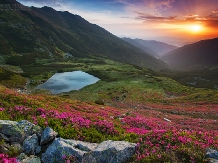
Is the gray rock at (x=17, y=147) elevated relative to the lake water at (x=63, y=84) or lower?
elevated

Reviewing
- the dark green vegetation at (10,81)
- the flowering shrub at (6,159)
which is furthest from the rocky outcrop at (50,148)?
the dark green vegetation at (10,81)

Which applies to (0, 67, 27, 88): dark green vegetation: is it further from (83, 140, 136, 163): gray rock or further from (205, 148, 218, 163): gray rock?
(205, 148, 218, 163): gray rock

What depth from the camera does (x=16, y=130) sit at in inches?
395

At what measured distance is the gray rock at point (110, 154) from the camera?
878 cm

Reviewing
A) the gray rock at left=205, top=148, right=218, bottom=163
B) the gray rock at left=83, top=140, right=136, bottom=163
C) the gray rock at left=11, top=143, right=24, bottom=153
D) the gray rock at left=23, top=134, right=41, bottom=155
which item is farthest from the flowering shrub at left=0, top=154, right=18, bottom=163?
the gray rock at left=205, top=148, right=218, bottom=163

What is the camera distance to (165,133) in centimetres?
1118

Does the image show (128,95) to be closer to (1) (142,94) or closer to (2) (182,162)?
(1) (142,94)

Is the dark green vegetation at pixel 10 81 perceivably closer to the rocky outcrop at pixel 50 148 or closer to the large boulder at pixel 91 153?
the rocky outcrop at pixel 50 148

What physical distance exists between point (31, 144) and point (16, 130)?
Result: 50.2 inches

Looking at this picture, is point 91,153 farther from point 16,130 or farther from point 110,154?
point 16,130

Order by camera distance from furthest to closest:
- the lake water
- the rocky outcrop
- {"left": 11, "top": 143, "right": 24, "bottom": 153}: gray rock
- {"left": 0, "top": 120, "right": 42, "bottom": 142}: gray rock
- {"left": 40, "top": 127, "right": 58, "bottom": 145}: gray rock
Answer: the lake water
{"left": 40, "top": 127, "right": 58, "bottom": 145}: gray rock
{"left": 0, "top": 120, "right": 42, "bottom": 142}: gray rock
{"left": 11, "top": 143, "right": 24, "bottom": 153}: gray rock
the rocky outcrop

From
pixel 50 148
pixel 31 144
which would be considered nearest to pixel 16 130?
pixel 31 144

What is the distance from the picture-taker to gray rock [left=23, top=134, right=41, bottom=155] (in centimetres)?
945

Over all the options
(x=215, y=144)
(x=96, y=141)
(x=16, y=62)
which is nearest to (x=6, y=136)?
(x=96, y=141)
